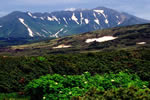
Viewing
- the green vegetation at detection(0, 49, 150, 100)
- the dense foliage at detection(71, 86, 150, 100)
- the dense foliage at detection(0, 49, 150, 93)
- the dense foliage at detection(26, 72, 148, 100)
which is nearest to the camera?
the dense foliage at detection(71, 86, 150, 100)

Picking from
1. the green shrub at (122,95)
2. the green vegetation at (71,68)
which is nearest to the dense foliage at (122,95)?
the green shrub at (122,95)

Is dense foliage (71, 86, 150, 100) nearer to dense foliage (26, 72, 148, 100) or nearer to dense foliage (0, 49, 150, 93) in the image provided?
dense foliage (26, 72, 148, 100)

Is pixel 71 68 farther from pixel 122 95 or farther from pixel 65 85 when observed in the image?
pixel 122 95

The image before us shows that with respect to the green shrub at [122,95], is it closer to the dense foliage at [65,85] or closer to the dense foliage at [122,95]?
the dense foliage at [122,95]

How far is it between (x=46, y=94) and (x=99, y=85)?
356 centimetres

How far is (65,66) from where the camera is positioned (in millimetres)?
23578

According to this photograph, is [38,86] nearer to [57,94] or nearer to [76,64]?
[57,94]

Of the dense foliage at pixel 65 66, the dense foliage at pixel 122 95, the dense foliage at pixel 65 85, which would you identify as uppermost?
the dense foliage at pixel 122 95

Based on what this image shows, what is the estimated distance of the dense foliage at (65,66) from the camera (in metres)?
19.1

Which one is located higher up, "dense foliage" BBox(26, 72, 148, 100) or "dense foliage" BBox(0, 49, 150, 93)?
"dense foliage" BBox(26, 72, 148, 100)

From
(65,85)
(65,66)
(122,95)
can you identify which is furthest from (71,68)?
(122,95)

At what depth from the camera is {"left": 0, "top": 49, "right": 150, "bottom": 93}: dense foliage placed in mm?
19081

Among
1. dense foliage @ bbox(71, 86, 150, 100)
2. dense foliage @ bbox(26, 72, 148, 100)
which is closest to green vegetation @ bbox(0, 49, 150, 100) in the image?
dense foliage @ bbox(26, 72, 148, 100)

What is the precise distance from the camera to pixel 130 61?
25156 mm
